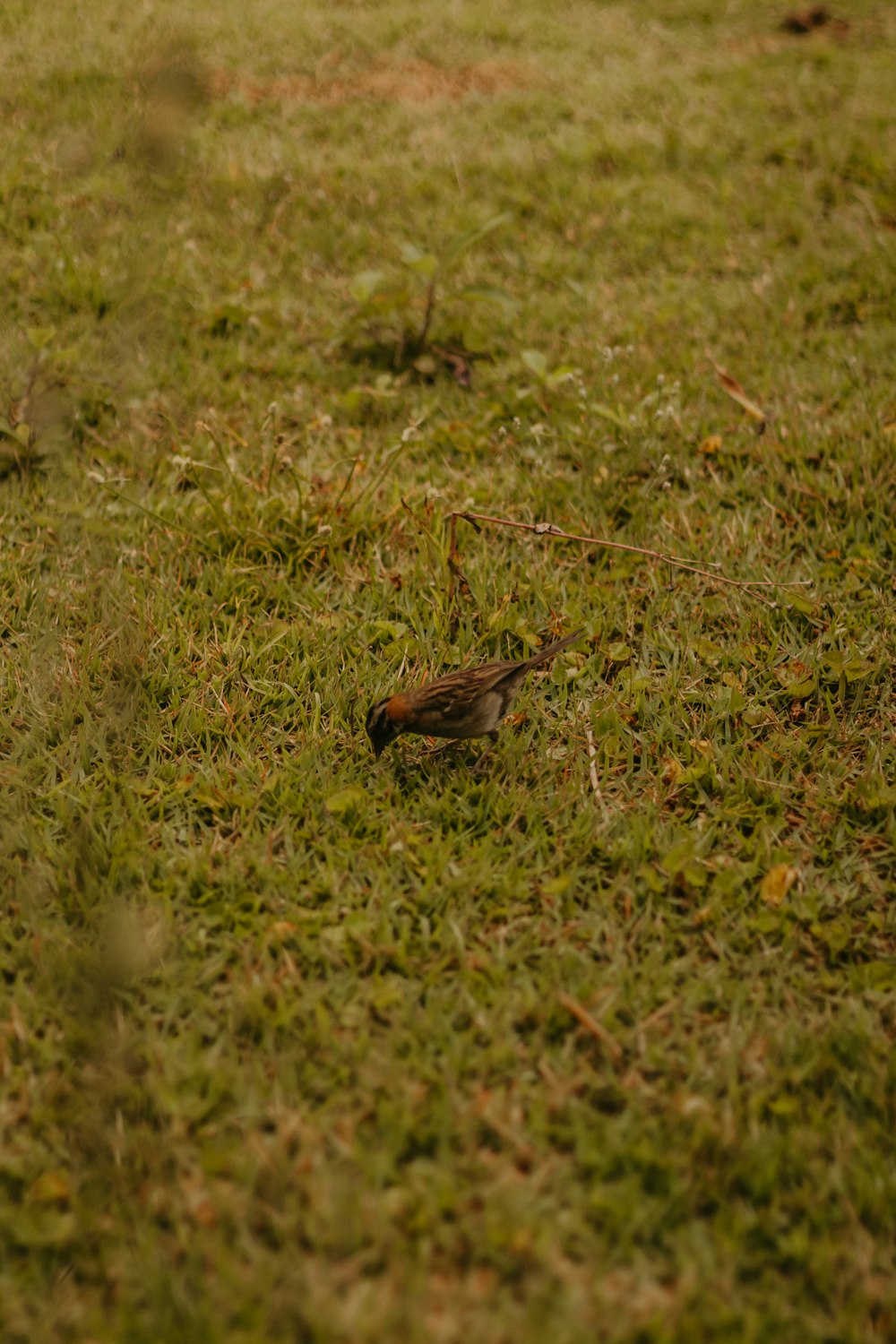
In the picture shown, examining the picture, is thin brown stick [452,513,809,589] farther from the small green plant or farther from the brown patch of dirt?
the brown patch of dirt

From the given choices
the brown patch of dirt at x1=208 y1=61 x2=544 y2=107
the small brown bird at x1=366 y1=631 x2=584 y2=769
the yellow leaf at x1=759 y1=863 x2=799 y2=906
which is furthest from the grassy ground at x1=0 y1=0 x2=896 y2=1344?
the brown patch of dirt at x1=208 y1=61 x2=544 y2=107

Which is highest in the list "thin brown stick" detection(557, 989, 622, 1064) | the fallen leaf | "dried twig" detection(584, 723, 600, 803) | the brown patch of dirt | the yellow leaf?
the brown patch of dirt

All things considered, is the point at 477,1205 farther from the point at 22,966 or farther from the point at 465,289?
the point at 465,289

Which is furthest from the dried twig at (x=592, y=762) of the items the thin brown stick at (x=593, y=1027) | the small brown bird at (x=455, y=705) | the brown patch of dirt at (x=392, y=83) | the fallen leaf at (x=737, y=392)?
the brown patch of dirt at (x=392, y=83)

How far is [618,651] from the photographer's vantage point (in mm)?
3082

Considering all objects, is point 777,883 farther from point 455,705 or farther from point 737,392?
point 737,392

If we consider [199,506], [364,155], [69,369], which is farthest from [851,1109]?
[364,155]

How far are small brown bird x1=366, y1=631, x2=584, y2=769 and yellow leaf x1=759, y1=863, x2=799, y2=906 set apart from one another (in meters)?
0.77

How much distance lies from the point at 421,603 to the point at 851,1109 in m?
1.84

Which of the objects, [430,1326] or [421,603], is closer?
[430,1326]

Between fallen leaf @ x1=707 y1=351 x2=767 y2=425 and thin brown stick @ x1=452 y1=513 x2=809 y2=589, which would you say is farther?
fallen leaf @ x1=707 y1=351 x2=767 y2=425

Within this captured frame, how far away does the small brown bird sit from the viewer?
8.48 feet

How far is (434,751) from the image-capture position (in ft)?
9.11

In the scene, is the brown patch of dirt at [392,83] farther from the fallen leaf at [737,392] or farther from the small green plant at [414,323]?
the fallen leaf at [737,392]
